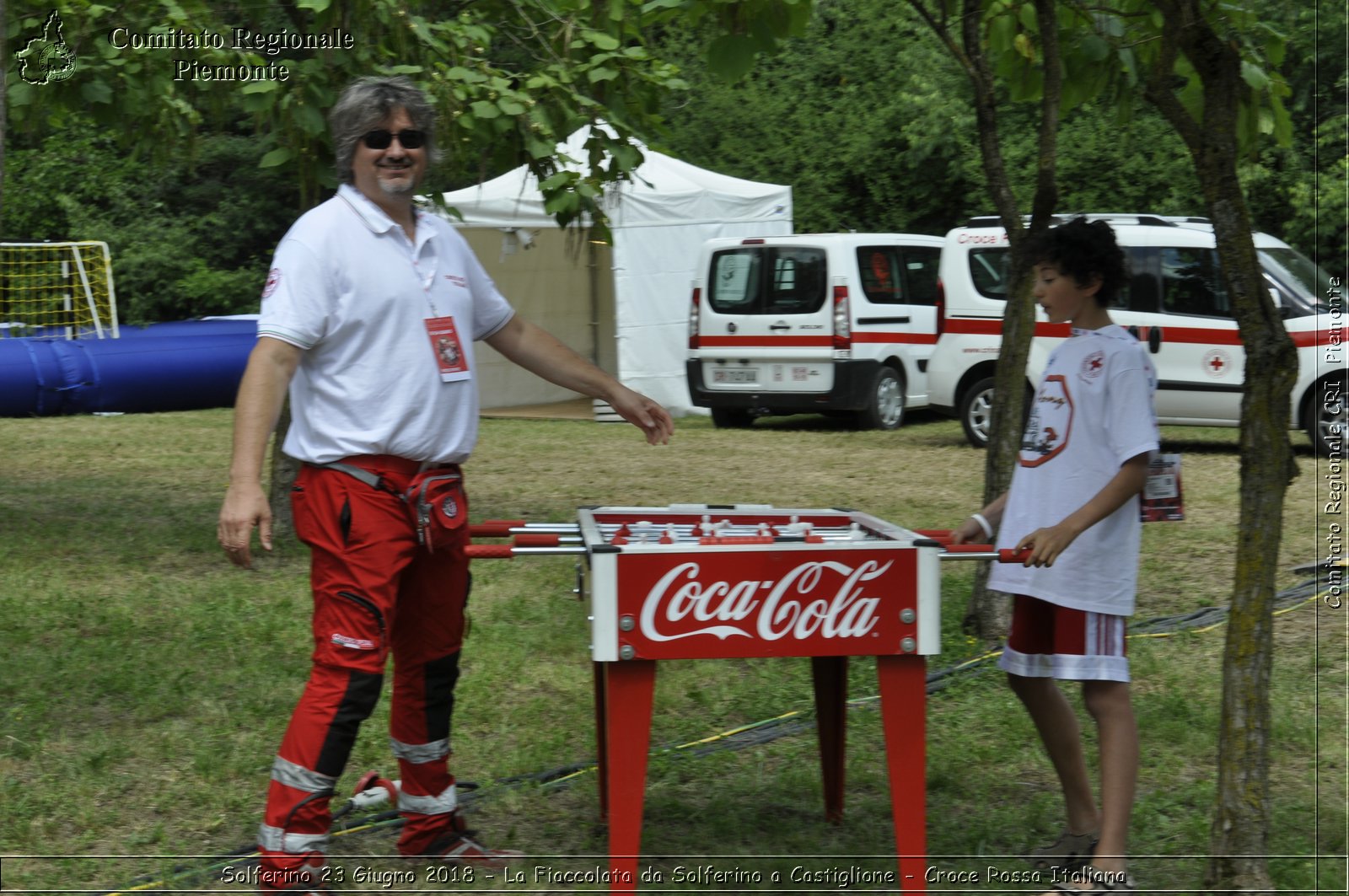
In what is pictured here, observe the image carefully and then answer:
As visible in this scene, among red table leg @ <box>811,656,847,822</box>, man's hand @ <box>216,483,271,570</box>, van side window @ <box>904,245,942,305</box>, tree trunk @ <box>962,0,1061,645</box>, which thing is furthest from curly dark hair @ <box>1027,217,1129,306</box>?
van side window @ <box>904,245,942,305</box>

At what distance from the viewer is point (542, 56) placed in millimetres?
8719

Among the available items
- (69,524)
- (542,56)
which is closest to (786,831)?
(542,56)

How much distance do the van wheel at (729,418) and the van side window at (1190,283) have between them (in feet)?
16.5

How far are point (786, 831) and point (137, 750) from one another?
2.34m

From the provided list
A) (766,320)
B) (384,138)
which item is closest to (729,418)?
(766,320)

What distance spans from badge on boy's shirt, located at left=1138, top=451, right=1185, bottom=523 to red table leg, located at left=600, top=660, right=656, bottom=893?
1377 millimetres

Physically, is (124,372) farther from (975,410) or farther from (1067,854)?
(1067,854)

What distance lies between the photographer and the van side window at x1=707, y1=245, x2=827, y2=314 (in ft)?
52.9

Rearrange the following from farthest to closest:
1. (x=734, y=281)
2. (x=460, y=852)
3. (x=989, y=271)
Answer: (x=734, y=281) → (x=989, y=271) → (x=460, y=852)

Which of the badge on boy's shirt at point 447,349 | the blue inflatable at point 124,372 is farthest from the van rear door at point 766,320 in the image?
the badge on boy's shirt at point 447,349

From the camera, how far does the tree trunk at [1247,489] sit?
3.88 metres

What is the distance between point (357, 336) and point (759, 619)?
128cm

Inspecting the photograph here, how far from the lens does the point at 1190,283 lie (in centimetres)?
1366

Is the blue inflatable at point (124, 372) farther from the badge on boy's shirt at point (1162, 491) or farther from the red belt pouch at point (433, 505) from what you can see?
the badge on boy's shirt at point (1162, 491)
